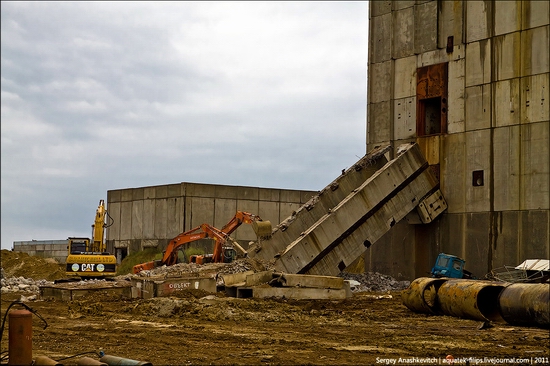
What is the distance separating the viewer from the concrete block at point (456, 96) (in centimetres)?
2925

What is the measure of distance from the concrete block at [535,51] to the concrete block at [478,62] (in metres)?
1.45

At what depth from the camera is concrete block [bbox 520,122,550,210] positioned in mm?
26438

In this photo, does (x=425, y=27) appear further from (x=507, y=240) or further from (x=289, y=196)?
(x=289, y=196)

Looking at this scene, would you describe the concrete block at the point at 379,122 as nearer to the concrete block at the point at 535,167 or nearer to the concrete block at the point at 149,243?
the concrete block at the point at 535,167

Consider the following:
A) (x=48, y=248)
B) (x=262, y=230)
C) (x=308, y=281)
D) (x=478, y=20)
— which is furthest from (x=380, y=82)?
(x=48, y=248)

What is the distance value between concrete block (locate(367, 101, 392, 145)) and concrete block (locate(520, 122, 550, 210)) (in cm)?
660

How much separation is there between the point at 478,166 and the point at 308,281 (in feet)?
32.0

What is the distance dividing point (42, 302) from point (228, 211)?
2242 centimetres

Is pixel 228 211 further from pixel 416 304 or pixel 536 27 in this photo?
pixel 416 304

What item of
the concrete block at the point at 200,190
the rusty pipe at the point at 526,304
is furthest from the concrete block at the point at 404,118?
the rusty pipe at the point at 526,304

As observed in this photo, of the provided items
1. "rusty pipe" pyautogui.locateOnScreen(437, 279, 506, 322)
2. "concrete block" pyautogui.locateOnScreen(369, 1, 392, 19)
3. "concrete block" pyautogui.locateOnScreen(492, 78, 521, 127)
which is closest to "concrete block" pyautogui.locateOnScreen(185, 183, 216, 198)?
"concrete block" pyautogui.locateOnScreen(369, 1, 392, 19)

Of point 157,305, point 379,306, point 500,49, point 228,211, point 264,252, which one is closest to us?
point 157,305

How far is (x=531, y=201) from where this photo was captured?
26844 millimetres

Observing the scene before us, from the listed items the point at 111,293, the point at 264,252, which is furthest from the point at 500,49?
the point at 111,293
